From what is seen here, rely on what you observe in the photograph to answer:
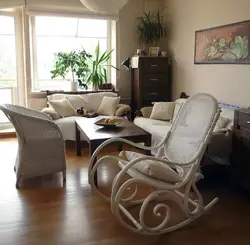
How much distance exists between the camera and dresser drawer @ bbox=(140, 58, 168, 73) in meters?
5.25

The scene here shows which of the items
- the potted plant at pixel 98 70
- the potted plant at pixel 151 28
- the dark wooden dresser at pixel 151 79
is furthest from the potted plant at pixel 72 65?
the potted plant at pixel 151 28

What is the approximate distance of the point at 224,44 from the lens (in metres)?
4.09

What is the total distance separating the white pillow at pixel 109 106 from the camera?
5129mm

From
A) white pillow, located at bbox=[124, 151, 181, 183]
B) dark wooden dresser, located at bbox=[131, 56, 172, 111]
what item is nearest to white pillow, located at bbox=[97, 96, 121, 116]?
dark wooden dresser, located at bbox=[131, 56, 172, 111]

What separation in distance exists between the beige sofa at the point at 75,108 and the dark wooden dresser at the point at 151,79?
0.42m

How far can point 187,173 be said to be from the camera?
2.44 meters

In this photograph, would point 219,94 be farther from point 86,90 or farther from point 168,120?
point 86,90

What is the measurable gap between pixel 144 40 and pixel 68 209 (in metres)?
3.75

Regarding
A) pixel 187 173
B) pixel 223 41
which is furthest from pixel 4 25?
pixel 187 173

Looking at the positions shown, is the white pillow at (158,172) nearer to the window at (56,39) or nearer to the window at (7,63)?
the window at (56,39)

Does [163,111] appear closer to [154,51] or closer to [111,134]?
[154,51]

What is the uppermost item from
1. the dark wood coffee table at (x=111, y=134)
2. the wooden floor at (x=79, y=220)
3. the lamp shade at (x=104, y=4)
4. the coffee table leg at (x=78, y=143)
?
the lamp shade at (x=104, y=4)

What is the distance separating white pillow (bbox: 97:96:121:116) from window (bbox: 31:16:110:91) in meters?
0.96

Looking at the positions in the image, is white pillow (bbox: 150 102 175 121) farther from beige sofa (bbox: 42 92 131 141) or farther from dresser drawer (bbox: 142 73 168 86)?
dresser drawer (bbox: 142 73 168 86)
